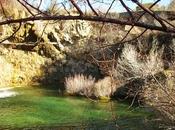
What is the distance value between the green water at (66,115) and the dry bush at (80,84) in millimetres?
2017

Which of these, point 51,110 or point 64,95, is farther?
point 64,95

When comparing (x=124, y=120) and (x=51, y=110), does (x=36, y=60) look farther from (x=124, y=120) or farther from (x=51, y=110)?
(x=124, y=120)

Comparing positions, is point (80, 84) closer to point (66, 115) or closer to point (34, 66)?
point (34, 66)

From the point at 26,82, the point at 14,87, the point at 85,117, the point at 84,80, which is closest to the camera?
the point at 85,117

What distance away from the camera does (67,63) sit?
97.6 feet

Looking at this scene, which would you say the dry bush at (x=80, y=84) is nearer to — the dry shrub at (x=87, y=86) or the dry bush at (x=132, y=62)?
the dry shrub at (x=87, y=86)

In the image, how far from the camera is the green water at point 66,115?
14.6 m

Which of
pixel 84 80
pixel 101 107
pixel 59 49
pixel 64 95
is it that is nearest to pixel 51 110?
pixel 101 107

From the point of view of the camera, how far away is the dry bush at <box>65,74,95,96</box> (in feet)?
78.4

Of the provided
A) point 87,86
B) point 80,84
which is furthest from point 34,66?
point 87,86

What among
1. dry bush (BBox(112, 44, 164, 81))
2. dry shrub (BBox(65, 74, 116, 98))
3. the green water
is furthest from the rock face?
the green water

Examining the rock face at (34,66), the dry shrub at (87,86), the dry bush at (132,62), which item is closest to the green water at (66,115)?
the dry shrub at (87,86)

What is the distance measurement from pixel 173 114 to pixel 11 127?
230 inches

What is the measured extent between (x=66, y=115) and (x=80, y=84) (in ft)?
25.1
